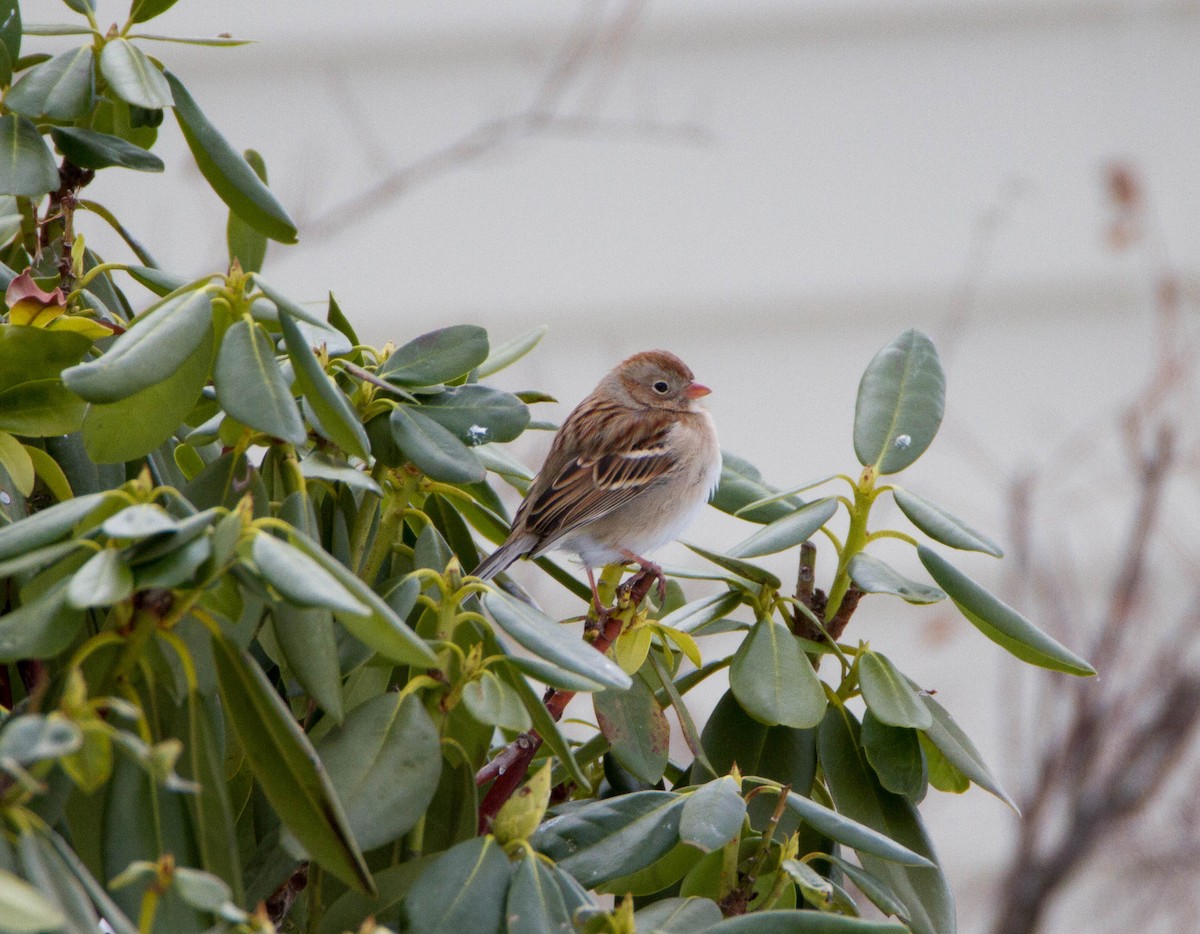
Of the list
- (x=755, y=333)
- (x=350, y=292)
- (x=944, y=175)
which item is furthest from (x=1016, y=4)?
(x=350, y=292)

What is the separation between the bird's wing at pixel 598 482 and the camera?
202cm

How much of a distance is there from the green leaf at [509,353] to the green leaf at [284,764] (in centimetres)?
45

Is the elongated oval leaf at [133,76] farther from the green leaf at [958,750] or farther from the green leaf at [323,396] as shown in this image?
the green leaf at [958,750]

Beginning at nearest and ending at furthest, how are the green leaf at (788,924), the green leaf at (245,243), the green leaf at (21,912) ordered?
the green leaf at (21,912), the green leaf at (788,924), the green leaf at (245,243)

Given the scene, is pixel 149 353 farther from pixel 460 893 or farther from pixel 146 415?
pixel 460 893

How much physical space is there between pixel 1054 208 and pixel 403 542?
438 cm

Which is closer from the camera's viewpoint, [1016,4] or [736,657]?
[736,657]

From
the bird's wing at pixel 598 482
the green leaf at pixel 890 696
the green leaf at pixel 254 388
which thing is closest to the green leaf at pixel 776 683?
the green leaf at pixel 890 696

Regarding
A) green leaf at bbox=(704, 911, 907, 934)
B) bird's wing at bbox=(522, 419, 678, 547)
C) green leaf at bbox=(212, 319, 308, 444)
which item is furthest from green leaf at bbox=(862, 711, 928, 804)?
bird's wing at bbox=(522, 419, 678, 547)

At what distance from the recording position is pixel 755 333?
16.7ft

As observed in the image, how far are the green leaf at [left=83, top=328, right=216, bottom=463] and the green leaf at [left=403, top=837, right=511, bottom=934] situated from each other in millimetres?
318

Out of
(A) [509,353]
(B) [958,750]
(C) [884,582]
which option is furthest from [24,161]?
(B) [958,750]

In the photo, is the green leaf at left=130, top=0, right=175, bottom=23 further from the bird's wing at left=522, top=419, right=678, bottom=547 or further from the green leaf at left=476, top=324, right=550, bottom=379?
the bird's wing at left=522, top=419, right=678, bottom=547

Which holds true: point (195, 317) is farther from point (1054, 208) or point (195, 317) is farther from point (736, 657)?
point (1054, 208)
